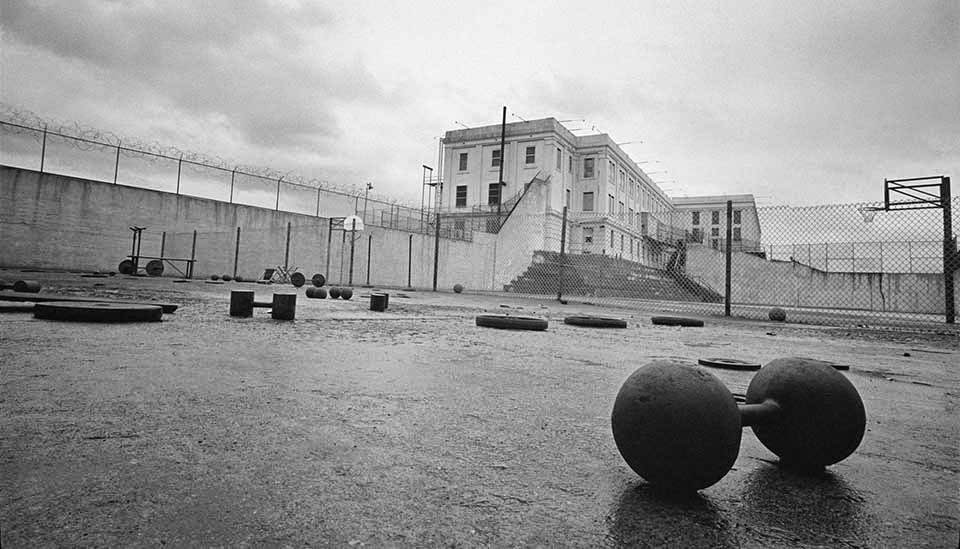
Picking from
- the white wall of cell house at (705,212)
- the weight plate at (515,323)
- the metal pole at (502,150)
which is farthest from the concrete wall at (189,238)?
the white wall of cell house at (705,212)

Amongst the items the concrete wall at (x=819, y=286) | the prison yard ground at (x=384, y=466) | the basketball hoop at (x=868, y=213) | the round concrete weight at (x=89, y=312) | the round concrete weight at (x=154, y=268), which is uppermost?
the basketball hoop at (x=868, y=213)

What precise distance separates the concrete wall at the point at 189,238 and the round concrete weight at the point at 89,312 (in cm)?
1840

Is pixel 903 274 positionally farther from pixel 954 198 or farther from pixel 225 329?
pixel 225 329

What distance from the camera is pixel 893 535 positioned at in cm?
103

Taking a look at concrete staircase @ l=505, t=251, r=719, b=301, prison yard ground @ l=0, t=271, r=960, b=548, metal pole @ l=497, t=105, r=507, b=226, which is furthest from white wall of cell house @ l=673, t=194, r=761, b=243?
prison yard ground @ l=0, t=271, r=960, b=548

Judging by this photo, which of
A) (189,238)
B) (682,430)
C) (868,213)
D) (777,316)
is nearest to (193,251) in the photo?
(189,238)

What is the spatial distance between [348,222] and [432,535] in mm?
23126

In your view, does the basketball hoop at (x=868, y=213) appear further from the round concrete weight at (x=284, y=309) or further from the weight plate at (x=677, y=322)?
the round concrete weight at (x=284, y=309)

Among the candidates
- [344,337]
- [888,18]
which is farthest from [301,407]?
[888,18]

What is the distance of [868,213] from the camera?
37.5ft

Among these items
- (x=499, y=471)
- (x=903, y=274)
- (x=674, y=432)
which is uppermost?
(x=903, y=274)

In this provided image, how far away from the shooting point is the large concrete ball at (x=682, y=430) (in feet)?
3.61

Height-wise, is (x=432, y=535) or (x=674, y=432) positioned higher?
(x=674, y=432)

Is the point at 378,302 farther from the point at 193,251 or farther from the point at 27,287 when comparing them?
the point at 193,251
